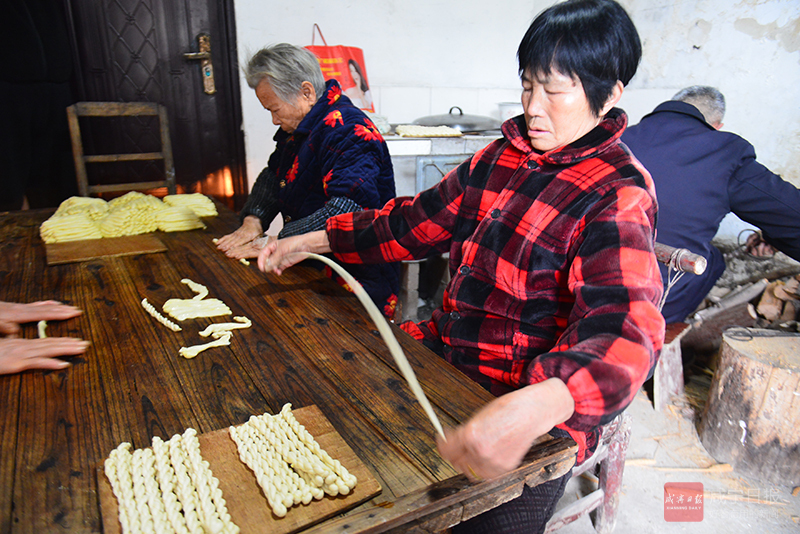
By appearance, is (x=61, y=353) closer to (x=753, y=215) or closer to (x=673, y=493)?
(x=673, y=493)

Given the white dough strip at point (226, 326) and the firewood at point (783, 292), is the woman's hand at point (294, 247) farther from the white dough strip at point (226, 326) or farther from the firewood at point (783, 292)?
the firewood at point (783, 292)

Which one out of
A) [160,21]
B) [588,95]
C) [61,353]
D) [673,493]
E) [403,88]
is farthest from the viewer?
[403,88]

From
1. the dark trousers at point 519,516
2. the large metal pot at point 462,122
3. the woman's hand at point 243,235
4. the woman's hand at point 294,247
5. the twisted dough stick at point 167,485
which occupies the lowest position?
the dark trousers at point 519,516

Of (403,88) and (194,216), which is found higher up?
(403,88)

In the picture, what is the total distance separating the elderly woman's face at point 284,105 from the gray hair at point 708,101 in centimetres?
217

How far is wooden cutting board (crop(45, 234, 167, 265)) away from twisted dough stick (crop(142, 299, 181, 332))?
622mm

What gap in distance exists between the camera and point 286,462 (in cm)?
91

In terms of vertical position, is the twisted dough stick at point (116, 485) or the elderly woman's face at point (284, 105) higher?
the elderly woman's face at point (284, 105)

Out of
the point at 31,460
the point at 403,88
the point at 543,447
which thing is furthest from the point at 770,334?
the point at 403,88

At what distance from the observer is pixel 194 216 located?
8.64ft

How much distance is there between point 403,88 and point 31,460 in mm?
4549

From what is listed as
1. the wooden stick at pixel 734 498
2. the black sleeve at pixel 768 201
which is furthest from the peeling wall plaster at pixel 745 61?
the wooden stick at pixel 734 498

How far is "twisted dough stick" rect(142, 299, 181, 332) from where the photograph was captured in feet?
4.71

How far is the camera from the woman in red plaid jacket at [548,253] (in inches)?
34.7
